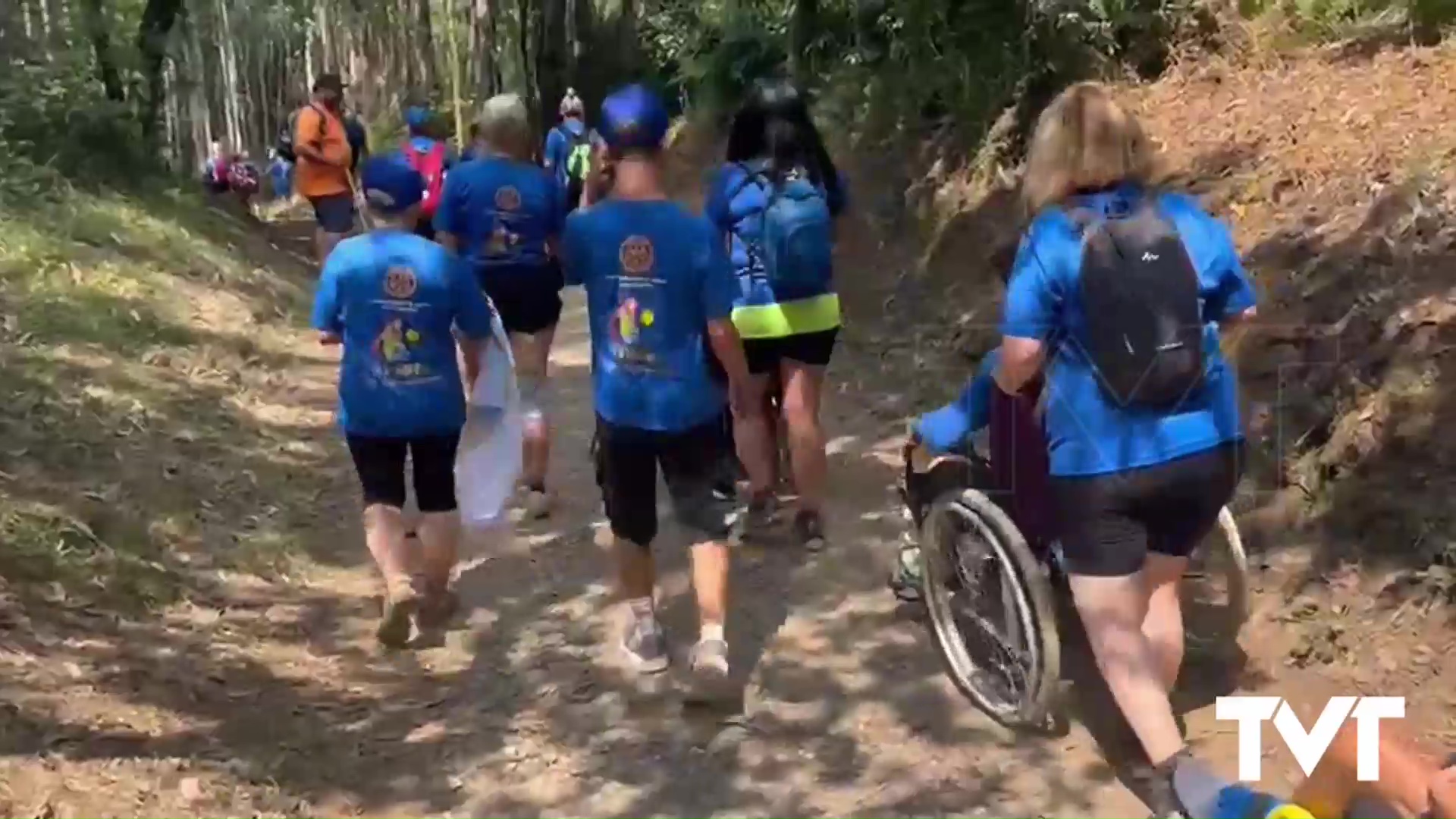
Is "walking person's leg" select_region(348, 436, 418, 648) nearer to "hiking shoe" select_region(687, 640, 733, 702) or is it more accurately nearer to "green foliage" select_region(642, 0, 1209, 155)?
"hiking shoe" select_region(687, 640, 733, 702)

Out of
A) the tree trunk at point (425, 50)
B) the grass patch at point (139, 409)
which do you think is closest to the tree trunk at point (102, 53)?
the grass patch at point (139, 409)

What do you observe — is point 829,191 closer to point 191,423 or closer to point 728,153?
point 728,153

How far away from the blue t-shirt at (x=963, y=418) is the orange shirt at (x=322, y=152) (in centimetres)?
667

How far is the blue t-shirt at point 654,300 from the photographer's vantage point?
4652mm

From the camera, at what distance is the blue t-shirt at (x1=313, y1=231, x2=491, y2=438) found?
500 cm

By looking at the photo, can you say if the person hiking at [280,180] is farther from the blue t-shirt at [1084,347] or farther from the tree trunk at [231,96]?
the tree trunk at [231,96]

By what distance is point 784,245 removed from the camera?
18.4 feet

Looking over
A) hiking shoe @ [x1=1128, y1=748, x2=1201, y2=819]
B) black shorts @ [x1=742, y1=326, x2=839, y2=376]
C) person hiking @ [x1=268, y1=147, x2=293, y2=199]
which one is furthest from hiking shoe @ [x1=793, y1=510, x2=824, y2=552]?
person hiking @ [x1=268, y1=147, x2=293, y2=199]

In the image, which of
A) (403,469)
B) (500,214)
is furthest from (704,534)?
(500,214)

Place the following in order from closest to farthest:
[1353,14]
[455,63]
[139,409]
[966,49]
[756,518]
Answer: [756,518], [139,409], [1353,14], [966,49], [455,63]

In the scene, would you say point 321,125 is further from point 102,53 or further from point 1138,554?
point 1138,554

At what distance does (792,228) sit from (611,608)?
153cm

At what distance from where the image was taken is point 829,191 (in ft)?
18.9

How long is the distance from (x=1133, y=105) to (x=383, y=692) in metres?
7.02
